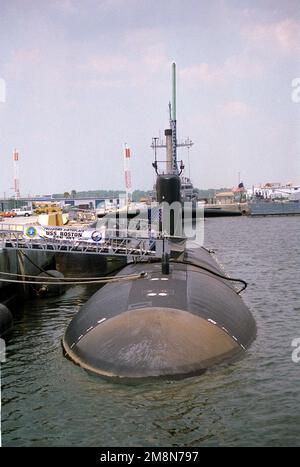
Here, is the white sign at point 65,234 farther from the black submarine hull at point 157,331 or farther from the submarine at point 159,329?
the black submarine hull at point 157,331

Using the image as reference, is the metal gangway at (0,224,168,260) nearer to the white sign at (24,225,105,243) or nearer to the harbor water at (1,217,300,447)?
the white sign at (24,225,105,243)

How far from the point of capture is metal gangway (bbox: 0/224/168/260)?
21875 millimetres

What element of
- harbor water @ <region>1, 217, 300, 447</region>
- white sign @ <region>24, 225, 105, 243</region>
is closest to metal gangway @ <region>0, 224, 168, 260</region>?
white sign @ <region>24, 225, 105, 243</region>

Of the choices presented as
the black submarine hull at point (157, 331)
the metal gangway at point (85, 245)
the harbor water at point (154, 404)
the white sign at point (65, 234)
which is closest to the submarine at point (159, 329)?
the black submarine hull at point (157, 331)

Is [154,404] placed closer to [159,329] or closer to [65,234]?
[159,329]

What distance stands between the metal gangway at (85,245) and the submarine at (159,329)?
15.5 feet

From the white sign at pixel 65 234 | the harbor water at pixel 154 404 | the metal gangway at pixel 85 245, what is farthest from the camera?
the white sign at pixel 65 234

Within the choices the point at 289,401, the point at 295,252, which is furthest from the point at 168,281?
the point at 295,252

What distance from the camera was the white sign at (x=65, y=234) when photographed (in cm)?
2286

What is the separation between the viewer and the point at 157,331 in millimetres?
12250

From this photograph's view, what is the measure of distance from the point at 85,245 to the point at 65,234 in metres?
0.95

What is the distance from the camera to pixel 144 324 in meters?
12.5

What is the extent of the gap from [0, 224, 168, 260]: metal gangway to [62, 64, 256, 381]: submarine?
472cm

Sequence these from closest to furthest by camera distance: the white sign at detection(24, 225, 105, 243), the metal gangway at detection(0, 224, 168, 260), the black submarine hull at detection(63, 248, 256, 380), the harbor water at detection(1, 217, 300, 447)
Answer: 1. the harbor water at detection(1, 217, 300, 447)
2. the black submarine hull at detection(63, 248, 256, 380)
3. the metal gangway at detection(0, 224, 168, 260)
4. the white sign at detection(24, 225, 105, 243)
